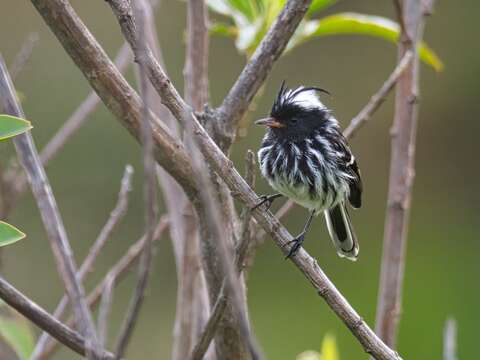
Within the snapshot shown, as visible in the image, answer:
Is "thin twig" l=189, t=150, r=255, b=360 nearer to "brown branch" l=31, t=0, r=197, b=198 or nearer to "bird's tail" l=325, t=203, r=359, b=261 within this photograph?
"brown branch" l=31, t=0, r=197, b=198

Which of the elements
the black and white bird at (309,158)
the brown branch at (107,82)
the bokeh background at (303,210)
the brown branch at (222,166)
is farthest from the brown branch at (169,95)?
the bokeh background at (303,210)

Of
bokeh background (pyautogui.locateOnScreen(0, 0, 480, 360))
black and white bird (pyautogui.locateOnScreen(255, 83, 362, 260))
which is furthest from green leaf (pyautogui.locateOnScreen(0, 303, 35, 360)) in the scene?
bokeh background (pyautogui.locateOnScreen(0, 0, 480, 360))

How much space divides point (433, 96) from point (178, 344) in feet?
21.8

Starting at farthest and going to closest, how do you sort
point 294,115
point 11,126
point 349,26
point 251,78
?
point 294,115
point 349,26
point 251,78
point 11,126

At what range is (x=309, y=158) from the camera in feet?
12.1

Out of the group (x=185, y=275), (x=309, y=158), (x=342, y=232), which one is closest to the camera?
(x=185, y=275)

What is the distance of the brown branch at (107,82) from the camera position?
223cm

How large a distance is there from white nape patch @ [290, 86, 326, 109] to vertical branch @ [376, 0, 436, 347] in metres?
0.76

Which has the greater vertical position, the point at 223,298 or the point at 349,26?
the point at 349,26

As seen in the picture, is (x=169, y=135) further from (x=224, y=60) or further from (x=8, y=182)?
(x=224, y=60)

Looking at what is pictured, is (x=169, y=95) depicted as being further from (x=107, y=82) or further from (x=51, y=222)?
(x=51, y=222)

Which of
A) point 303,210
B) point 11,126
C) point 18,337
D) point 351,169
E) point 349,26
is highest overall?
point 349,26

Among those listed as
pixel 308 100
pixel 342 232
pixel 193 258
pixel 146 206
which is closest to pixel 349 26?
pixel 308 100

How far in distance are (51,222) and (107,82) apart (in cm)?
43
